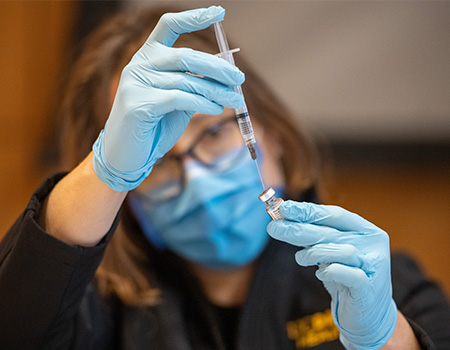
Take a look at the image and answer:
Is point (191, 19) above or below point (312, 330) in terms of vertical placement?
above

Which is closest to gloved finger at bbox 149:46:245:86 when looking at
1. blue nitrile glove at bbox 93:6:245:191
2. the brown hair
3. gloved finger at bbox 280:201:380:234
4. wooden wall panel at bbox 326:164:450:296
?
blue nitrile glove at bbox 93:6:245:191

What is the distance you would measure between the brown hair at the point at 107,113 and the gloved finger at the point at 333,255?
1.61ft

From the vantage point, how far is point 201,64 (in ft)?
2.45

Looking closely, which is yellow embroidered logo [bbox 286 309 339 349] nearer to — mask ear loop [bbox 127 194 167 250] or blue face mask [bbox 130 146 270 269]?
blue face mask [bbox 130 146 270 269]

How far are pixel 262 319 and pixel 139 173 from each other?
50cm

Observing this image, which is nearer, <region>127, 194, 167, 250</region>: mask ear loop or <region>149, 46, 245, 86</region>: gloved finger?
<region>149, 46, 245, 86</region>: gloved finger

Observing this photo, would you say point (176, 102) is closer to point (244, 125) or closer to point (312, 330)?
point (244, 125)

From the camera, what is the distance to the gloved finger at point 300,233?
741 mm

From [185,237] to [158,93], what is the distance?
0.44 meters

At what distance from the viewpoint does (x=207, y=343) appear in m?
1.12

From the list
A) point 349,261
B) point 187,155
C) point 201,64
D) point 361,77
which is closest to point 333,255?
point 349,261

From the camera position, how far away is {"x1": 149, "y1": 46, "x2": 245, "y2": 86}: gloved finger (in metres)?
0.75

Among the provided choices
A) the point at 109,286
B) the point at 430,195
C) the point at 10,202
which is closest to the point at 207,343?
the point at 109,286

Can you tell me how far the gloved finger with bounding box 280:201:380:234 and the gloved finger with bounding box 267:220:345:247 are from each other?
0.02 meters
